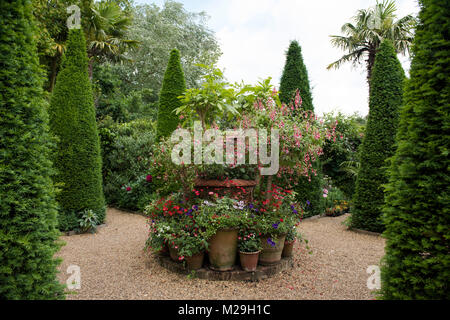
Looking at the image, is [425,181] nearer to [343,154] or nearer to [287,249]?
[287,249]

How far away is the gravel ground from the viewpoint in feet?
10.5

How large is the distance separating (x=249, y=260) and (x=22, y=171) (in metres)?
2.60

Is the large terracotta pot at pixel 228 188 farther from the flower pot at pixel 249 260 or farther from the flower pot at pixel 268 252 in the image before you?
the flower pot at pixel 249 260

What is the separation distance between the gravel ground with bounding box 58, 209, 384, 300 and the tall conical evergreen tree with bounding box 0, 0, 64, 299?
431 millimetres

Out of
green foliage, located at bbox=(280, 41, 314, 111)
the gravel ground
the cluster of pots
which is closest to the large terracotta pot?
the cluster of pots

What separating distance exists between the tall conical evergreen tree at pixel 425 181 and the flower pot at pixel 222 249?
1759 mm

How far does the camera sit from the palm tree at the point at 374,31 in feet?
44.0

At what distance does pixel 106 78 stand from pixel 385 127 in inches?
534

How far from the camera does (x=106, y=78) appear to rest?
1484cm

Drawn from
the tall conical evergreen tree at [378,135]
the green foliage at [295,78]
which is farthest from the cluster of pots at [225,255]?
the green foliage at [295,78]

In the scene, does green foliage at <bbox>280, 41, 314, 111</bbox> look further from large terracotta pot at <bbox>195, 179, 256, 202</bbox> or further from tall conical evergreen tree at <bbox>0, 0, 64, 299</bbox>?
tall conical evergreen tree at <bbox>0, 0, 64, 299</bbox>

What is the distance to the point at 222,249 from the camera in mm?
3580

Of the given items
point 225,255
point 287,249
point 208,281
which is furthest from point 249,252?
point 287,249
